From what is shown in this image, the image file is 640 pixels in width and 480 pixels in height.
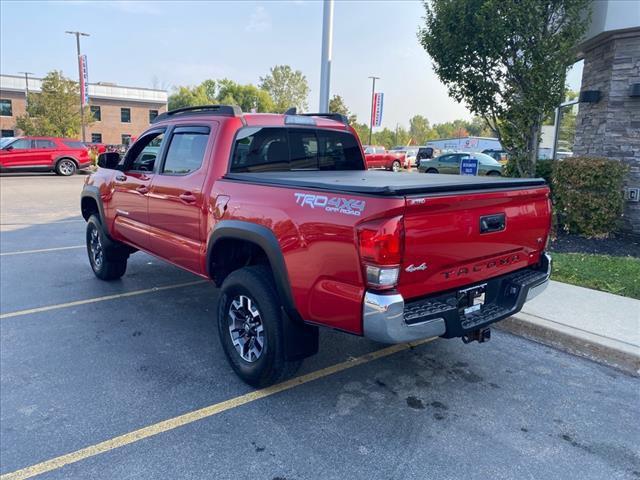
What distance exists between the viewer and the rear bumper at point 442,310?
2.74 m

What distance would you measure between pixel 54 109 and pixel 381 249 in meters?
44.0

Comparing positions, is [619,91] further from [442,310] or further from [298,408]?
[298,408]

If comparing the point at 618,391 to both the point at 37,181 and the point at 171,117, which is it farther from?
the point at 37,181

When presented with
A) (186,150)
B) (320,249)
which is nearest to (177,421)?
(320,249)

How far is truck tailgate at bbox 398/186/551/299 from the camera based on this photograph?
111 inches

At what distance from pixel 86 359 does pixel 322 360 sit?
200 cm

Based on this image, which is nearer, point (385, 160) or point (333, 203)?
point (333, 203)

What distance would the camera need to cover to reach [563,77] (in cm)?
841

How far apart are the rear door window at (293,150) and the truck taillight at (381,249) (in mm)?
1767

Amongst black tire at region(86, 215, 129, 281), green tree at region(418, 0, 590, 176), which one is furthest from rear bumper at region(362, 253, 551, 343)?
green tree at region(418, 0, 590, 176)

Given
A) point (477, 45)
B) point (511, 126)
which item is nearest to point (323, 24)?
point (477, 45)

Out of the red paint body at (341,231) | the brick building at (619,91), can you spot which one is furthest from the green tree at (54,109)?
the red paint body at (341,231)

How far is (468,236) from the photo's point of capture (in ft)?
10.3

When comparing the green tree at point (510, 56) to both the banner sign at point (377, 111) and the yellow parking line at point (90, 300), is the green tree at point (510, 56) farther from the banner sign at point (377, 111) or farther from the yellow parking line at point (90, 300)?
the banner sign at point (377, 111)
